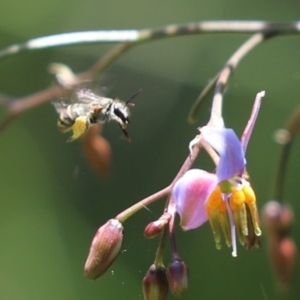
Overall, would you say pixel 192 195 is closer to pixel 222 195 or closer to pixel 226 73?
pixel 222 195

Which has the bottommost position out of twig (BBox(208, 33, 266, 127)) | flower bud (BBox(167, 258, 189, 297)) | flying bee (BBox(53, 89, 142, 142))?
flower bud (BBox(167, 258, 189, 297))

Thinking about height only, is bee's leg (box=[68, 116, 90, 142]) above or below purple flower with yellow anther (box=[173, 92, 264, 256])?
above

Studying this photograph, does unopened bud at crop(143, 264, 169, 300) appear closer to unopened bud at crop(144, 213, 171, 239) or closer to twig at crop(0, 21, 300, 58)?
unopened bud at crop(144, 213, 171, 239)

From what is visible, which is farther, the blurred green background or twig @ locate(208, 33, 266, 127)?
the blurred green background

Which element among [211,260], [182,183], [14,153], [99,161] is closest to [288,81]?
[211,260]

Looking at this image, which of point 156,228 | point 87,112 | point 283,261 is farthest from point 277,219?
point 87,112

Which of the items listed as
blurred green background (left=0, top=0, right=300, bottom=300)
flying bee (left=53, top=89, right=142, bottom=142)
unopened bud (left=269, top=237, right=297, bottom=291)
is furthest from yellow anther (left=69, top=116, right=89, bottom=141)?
blurred green background (left=0, top=0, right=300, bottom=300)
